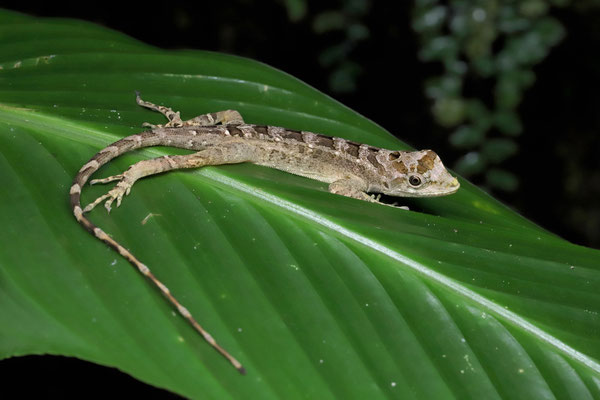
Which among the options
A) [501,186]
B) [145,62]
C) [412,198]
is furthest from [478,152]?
[145,62]

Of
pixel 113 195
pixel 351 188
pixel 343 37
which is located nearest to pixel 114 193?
pixel 113 195

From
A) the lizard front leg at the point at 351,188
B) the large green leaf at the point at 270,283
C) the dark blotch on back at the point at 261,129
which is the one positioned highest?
the dark blotch on back at the point at 261,129

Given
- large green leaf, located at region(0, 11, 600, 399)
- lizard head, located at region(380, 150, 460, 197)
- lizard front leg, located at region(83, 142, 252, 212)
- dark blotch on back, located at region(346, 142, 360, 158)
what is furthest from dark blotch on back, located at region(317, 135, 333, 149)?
large green leaf, located at region(0, 11, 600, 399)

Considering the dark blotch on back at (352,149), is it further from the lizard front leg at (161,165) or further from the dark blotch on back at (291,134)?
the lizard front leg at (161,165)

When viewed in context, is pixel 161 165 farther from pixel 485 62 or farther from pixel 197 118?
pixel 485 62

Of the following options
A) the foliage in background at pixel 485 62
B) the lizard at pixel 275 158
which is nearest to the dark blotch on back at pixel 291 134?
the lizard at pixel 275 158

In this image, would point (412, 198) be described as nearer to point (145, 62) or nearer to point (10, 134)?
point (145, 62)

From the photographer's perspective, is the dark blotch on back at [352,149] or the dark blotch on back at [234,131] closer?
the dark blotch on back at [234,131]

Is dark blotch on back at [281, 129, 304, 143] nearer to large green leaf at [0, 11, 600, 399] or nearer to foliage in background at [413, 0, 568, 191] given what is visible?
large green leaf at [0, 11, 600, 399]
